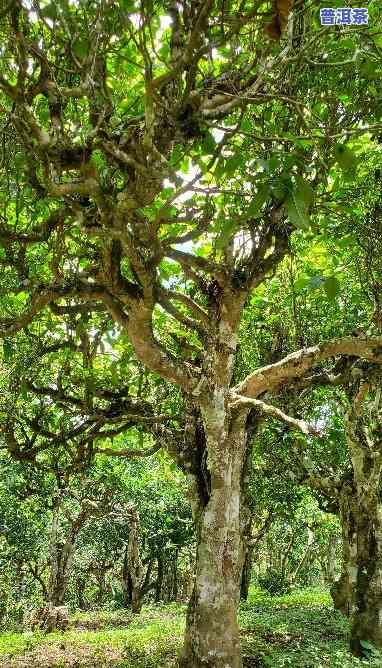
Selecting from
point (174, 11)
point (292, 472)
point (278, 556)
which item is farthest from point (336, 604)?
point (278, 556)

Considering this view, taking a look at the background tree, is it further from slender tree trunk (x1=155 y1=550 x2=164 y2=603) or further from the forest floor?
slender tree trunk (x1=155 y1=550 x2=164 y2=603)

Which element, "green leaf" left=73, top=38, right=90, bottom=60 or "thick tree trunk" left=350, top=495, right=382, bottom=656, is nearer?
"green leaf" left=73, top=38, right=90, bottom=60

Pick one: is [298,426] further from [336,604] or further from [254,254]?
[336,604]

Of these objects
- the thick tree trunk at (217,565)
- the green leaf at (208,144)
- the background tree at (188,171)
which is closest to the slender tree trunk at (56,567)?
the background tree at (188,171)

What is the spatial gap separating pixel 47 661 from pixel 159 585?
2198 cm

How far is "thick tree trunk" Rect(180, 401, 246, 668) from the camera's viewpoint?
19.8ft

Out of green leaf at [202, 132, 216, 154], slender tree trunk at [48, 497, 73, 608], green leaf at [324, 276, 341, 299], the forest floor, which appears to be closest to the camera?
green leaf at [324, 276, 341, 299]

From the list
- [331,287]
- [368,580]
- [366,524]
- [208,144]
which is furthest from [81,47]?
[368,580]

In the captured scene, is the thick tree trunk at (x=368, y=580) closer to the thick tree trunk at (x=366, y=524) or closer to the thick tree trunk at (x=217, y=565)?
the thick tree trunk at (x=366, y=524)

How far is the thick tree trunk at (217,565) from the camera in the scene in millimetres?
6039

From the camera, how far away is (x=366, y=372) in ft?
27.2

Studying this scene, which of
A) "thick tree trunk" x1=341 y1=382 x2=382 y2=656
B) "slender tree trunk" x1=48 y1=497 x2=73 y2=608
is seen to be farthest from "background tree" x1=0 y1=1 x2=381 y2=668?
"slender tree trunk" x1=48 y1=497 x2=73 y2=608

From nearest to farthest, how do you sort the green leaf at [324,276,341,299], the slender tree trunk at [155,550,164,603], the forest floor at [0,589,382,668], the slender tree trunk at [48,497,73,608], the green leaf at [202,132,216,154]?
the green leaf at [324,276,341,299] < the green leaf at [202,132,216,154] < the forest floor at [0,589,382,668] < the slender tree trunk at [48,497,73,608] < the slender tree trunk at [155,550,164,603]

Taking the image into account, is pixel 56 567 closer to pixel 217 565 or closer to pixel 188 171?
pixel 217 565
